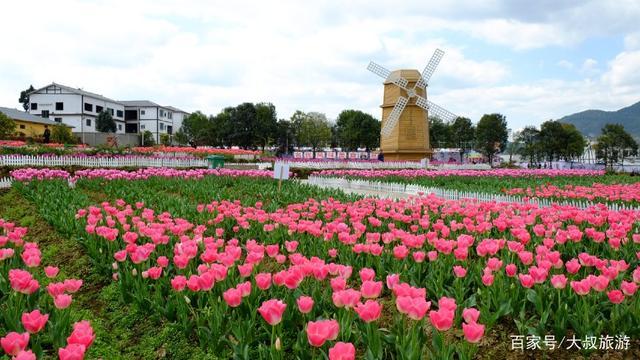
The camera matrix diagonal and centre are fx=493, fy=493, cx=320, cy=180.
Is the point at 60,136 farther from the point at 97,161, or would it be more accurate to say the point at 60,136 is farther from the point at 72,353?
the point at 72,353

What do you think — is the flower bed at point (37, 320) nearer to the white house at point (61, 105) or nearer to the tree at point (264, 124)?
the tree at point (264, 124)

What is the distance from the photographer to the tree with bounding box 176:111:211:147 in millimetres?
83025

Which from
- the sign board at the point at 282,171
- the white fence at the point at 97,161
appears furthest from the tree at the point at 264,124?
the sign board at the point at 282,171

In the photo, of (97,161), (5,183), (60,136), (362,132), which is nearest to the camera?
(5,183)

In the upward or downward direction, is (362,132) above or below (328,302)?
above

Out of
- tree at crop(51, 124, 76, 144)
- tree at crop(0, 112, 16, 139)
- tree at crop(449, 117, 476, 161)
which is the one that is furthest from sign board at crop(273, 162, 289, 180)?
tree at crop(449, 117, 476, 161)

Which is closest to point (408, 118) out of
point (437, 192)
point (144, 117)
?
point (437, 192)

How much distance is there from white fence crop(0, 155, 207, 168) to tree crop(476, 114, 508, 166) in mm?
59802

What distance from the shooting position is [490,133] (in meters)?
80.4

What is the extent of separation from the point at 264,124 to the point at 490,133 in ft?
120

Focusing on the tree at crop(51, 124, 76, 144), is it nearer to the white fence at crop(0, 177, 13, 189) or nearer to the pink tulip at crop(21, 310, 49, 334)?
the white fence at crop(0, 177, 13, 189)

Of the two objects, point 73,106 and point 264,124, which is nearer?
point 264,124

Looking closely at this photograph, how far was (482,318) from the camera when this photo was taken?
383 cm

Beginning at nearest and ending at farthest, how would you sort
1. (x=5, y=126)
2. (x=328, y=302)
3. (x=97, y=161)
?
(x=328, y=302) → (x=97, y=161) → (x=5, y=126)
